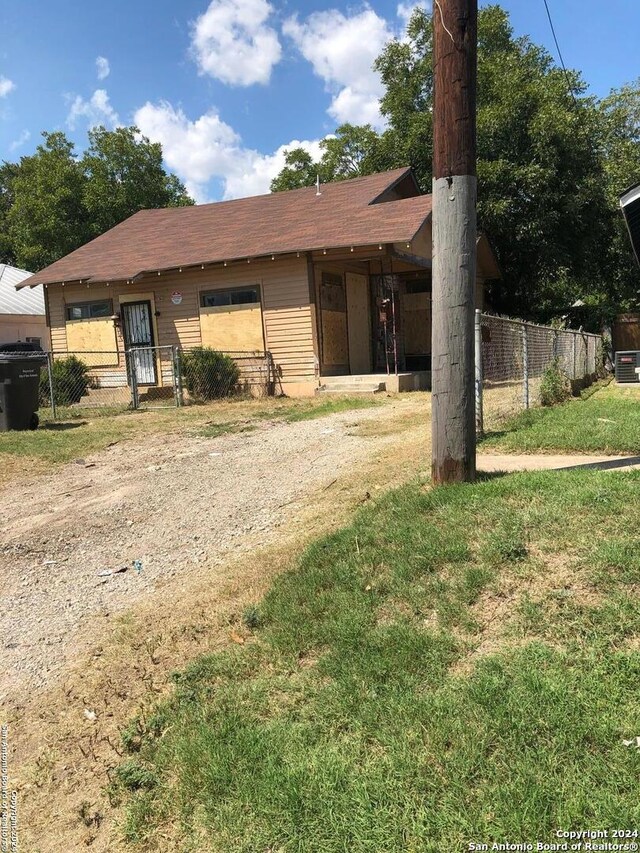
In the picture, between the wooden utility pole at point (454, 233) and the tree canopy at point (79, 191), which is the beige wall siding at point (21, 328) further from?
the wooden utility pole at point (454, 233)

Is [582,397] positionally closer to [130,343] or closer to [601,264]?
Result: [130,343]

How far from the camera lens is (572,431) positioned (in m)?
7.40

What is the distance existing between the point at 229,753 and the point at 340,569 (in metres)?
1.44

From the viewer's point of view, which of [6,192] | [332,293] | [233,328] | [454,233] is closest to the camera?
[454,233]

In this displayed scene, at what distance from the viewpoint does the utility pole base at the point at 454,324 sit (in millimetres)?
4711

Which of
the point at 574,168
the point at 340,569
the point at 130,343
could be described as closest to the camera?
the point at 340,569

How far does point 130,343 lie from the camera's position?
Result: 17594 mm

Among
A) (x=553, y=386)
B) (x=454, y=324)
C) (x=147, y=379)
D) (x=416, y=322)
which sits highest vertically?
(x=416, y=322)

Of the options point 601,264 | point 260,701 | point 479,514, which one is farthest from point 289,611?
point 601,264

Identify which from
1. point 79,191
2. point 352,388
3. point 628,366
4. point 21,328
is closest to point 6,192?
point 79,191

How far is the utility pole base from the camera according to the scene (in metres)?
4.71

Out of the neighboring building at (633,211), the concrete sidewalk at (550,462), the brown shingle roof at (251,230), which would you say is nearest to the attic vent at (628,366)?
the brown shingle roof at (251,230)

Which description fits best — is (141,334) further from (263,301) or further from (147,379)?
(263,301)

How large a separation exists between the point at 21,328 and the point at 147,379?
17.8m
